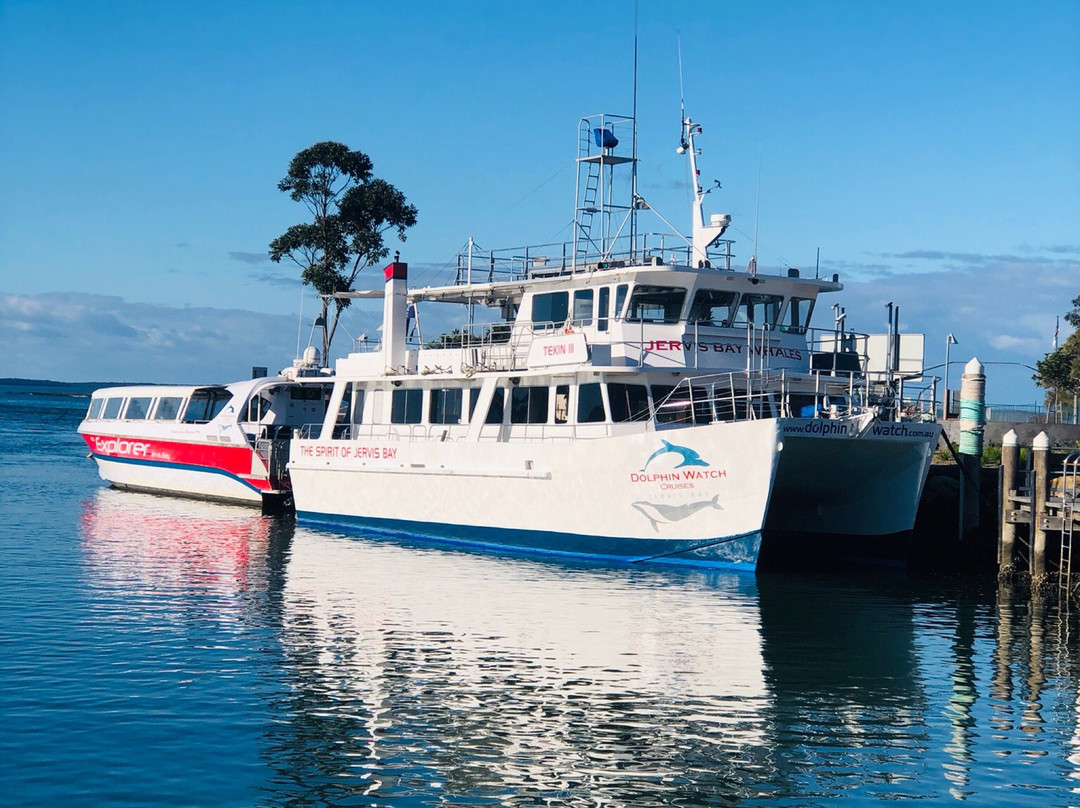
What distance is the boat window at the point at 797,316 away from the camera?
23.9m

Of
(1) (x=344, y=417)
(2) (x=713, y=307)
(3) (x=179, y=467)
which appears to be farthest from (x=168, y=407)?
(2) (x=713, y=307)

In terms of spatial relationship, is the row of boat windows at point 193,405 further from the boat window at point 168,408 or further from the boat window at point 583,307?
the boat window at point 583,307

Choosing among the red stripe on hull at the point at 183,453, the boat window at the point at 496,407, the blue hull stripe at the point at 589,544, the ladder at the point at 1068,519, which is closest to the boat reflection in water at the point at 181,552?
the red stripe on hull at the point at 183,453

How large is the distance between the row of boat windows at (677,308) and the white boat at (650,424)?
1.5 inches

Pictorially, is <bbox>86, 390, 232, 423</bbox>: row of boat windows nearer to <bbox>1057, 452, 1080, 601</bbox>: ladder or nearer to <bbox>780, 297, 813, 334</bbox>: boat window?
<bbox>780, 297, 813, 334</bbox>: boat window

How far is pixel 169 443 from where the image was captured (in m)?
35.5

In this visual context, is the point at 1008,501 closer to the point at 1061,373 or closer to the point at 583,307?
the point at 583,307

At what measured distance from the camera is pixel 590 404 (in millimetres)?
22641

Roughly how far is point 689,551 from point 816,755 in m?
10.1

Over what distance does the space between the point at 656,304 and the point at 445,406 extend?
5854mm

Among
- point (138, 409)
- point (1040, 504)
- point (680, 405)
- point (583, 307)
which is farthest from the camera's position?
point (138, 409)

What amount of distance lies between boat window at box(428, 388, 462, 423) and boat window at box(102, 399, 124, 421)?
56.4 ft

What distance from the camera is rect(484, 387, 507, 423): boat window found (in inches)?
971

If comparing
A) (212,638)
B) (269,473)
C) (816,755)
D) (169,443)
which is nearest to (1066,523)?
(816,755)
